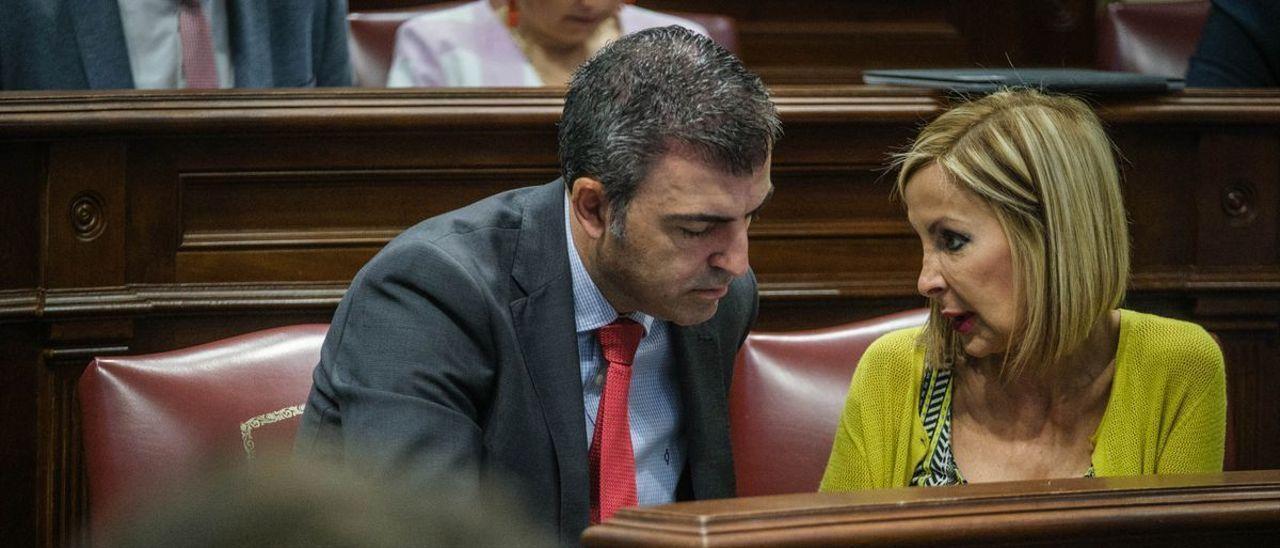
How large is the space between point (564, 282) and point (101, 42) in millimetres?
1041

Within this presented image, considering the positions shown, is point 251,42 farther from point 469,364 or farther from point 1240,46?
point 1240,46

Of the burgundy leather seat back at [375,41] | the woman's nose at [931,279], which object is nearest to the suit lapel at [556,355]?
the woman's nose at [931,279]

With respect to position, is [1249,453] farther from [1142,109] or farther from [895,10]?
[895,10]

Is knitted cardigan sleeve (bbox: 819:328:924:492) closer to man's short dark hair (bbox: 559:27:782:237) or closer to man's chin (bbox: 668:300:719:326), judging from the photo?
man's chin (bbox: 668:300:719:326)

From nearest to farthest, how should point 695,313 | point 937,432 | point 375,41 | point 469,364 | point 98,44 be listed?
point 469,364
point 695,313
point 937,432
point 98,44
point 375,41

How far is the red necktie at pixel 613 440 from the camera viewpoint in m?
1.79

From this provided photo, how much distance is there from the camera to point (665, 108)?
1.73 metres

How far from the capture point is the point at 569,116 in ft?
5.89

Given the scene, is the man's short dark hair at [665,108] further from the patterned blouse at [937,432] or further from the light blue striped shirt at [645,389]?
the patterned blouse at [937,432]

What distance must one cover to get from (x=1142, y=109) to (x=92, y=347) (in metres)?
1.59

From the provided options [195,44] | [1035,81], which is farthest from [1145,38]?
[195,44]

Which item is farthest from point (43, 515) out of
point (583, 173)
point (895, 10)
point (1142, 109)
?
point (895, 10)

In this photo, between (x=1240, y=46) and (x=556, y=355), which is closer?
(x=556, y=355)

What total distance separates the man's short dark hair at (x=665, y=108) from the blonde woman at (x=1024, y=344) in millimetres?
272
